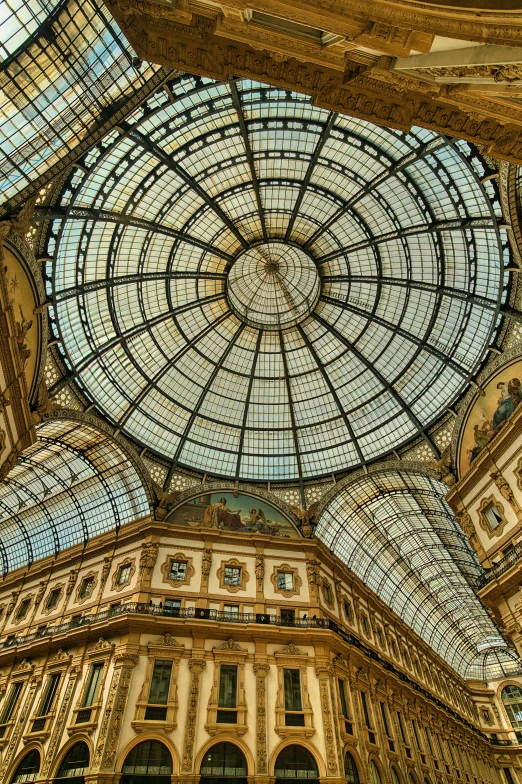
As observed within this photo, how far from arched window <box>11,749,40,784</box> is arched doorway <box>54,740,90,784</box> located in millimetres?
2056

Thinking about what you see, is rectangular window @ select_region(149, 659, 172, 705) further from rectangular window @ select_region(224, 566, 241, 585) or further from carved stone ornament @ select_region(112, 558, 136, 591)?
rectangular window @ select_region(224, 566, 241, 585)

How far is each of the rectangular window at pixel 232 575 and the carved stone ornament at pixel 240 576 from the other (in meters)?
0.08

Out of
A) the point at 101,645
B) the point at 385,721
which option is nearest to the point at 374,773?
the point at 385,721

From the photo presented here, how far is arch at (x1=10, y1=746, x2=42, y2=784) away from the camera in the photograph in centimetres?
2738

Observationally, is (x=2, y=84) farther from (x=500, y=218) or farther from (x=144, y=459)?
(x=144, y=459)

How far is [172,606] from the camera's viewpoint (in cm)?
3145

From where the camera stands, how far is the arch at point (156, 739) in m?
25.2

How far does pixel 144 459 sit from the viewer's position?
38.6m

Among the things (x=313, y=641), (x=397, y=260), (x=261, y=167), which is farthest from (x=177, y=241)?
(x=313, y=641)

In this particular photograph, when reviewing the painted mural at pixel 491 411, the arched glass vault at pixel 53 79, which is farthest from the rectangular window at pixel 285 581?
the arched glass vault at pixel 53 79

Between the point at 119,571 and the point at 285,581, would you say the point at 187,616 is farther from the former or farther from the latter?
the point at 285,581

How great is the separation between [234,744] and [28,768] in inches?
487

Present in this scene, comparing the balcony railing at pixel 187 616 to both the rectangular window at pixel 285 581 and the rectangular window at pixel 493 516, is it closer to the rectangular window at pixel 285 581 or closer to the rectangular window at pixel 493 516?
the rectangular window at pixel 285 581

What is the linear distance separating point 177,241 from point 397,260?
16.0 meters
